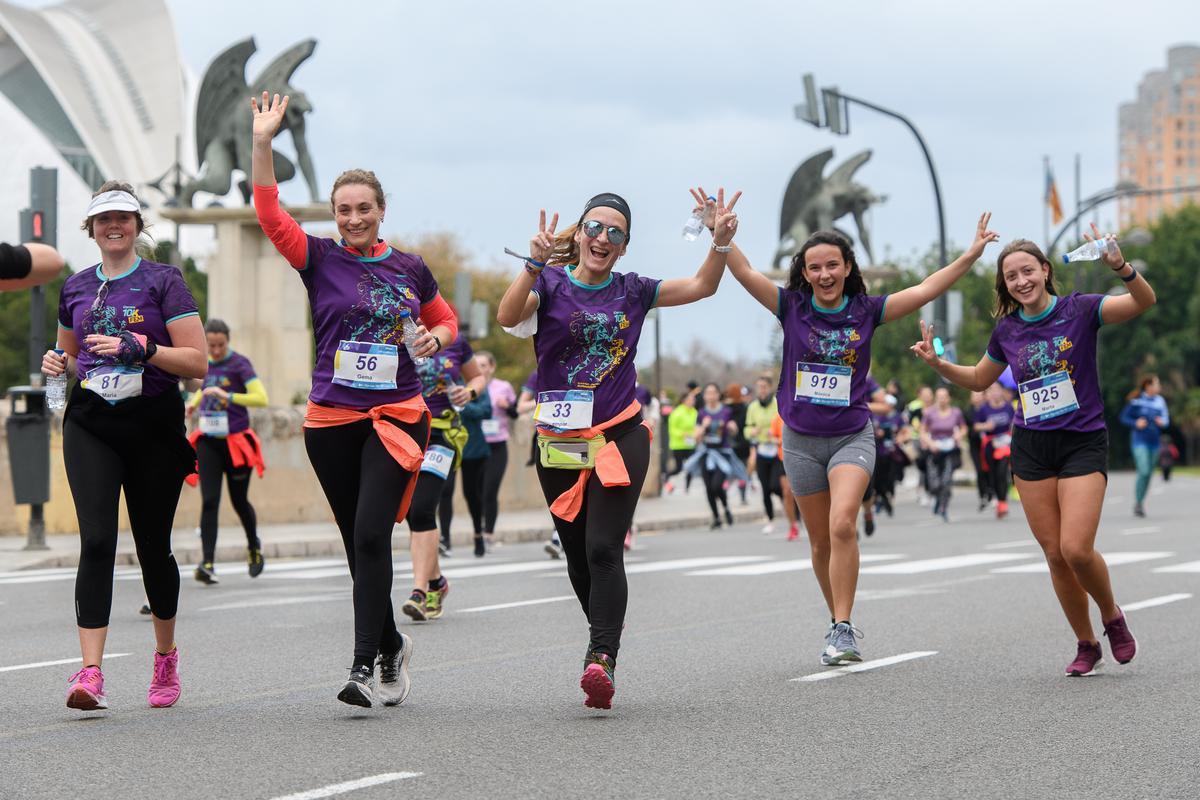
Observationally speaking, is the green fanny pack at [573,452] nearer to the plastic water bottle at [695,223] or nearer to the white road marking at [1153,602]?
the plastic water bottle at [695,223]

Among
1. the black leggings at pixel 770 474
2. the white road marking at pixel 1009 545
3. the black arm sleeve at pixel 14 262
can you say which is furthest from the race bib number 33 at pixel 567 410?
the black leggings at pixel 770 474

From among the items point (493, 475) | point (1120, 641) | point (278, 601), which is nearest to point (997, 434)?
point (493, 475)

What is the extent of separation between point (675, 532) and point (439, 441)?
11816 millimetres

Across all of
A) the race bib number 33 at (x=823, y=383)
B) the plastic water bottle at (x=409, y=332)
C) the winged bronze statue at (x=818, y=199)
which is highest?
the winged bronze statue at (x=818, y=199)

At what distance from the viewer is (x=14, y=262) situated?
5703 millimetres

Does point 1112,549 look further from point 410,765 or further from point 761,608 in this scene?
point 410,765

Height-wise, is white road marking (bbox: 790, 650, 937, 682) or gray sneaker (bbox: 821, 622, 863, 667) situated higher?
gray sneaker (bbox: 821, 622, 863, 667)

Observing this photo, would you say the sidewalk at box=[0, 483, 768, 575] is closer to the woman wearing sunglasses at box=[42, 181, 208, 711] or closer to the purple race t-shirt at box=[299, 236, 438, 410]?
the woman wearing sunglasses at box=[42, 181, 208, 711]

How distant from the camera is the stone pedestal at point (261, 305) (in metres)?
28.6

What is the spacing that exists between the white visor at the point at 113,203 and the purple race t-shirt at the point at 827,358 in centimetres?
301

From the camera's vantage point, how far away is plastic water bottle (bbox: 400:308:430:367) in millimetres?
6855

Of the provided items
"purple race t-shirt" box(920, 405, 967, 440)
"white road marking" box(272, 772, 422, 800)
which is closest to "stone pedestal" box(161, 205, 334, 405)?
"purple race t-shirt" box(920, 405, 967, 440)

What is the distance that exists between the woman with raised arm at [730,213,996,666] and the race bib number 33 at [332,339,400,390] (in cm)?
205

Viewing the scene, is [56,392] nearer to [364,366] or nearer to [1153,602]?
[364,366]
